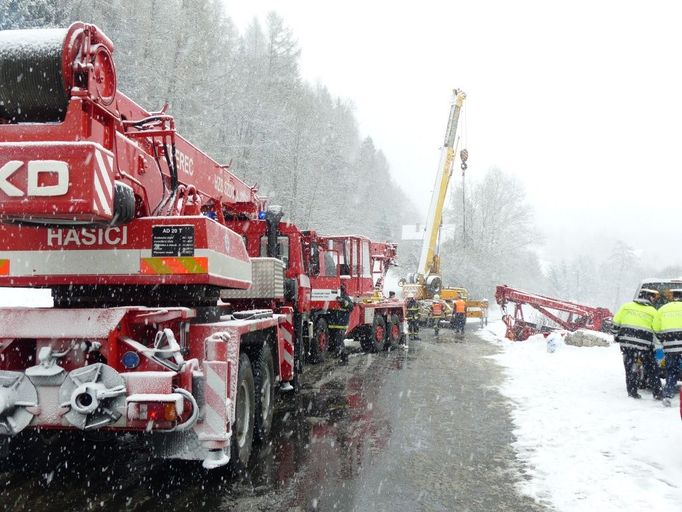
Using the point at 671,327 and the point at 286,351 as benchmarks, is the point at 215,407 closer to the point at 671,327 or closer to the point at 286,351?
the point at 286,351

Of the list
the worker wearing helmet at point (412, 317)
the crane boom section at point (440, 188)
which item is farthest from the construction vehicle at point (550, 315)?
the crane boom section at point (440, 188)

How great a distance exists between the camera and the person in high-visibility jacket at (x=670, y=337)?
717cm

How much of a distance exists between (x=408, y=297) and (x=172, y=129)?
1842cm

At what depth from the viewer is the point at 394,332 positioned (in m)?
17.0

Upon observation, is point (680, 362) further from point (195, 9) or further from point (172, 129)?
point (195, 9)

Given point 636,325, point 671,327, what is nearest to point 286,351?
point 636,325

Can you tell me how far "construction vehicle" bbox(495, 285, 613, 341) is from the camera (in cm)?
1758

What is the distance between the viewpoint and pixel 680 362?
742 cm

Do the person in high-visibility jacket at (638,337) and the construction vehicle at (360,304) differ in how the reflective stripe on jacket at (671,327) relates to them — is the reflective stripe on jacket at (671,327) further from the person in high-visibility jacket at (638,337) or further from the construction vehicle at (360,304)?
the construction vehicle at (360,304)

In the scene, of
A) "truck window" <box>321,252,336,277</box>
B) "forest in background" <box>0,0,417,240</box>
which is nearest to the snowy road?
"truck window" <box>321,252,336,277</box>

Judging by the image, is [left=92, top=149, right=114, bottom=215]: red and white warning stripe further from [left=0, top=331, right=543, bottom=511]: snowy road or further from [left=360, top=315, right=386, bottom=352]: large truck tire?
[left=360, top=315, right=386, bottom=352]: large truck tire

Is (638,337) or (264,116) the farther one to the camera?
(264,116)

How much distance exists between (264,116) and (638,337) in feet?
95.7

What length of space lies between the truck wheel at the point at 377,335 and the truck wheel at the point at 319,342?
2234mm
